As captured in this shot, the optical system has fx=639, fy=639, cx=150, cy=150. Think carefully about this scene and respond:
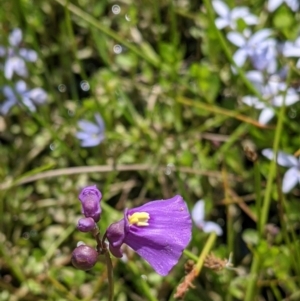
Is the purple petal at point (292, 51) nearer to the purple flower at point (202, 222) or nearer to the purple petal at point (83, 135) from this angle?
the purple flower at point (202, 222)

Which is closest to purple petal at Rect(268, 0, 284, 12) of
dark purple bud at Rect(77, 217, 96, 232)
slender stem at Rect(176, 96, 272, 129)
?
slender stem at Rect(176, 96, 272, 129)

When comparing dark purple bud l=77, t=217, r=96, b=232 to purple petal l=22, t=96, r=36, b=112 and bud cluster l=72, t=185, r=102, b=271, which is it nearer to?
bud cluster l=72, t=185, r=102, b=271

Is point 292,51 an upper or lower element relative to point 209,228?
upper

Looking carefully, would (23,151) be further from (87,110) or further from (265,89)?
(265,89)

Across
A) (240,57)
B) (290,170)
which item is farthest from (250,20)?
(290,170)

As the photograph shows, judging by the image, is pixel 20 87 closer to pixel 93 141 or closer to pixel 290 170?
pixel 93 141

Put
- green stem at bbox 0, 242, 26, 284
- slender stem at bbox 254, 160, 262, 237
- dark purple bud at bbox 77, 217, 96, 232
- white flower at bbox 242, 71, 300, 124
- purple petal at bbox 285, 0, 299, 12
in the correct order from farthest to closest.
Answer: purple petal at bbox 285, 0, 299, 12 < white flower at bbox 242, 71, 300, 124 < green stem at bbox 0, 242, 26, 284 < slender stem at bbox 254, 160, 262, 237 < dark purple bud at bbox 77, 217, 96, 232
